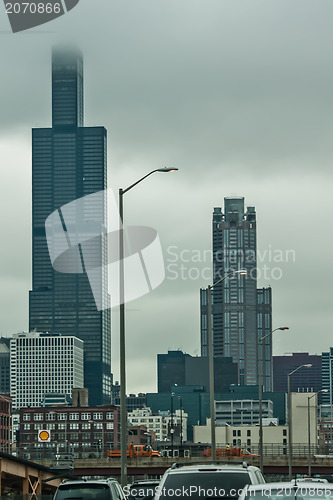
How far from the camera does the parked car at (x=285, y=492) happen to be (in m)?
15.9

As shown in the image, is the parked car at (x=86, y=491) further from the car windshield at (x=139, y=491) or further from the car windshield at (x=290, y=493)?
the car windshield at (x=139, y=491)

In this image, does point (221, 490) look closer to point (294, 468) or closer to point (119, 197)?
point (119, 197)

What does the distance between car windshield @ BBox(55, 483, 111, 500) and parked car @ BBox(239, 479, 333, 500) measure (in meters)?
11.4

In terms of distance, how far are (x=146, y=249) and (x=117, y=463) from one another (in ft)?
81.2

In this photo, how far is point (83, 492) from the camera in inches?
1064

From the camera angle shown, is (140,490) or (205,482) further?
(140,490)

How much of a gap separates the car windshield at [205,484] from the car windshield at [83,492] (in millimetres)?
8073

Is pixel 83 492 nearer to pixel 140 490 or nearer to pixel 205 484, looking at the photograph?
pixel 205 484

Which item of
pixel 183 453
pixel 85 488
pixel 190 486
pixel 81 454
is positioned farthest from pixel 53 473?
pixel 81 454

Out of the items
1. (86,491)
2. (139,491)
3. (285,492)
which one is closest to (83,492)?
(86,491)

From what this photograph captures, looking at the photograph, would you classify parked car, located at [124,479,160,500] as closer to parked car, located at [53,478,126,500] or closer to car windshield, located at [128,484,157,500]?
car windshield, located at [128,484,157,500]

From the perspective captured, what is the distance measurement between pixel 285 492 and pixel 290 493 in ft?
0.29

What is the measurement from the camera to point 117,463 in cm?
11475

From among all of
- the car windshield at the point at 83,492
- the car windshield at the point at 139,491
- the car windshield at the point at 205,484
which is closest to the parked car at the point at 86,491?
the car windshield at the point at 83,492
